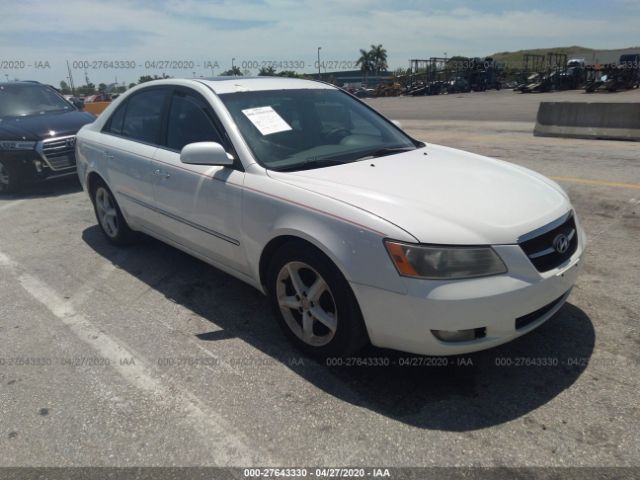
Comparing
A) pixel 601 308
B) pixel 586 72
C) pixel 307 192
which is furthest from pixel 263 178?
pixel 586 72

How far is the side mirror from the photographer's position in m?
3.13

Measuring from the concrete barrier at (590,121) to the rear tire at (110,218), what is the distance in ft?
31.1

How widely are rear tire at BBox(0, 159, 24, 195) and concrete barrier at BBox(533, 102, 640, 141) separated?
10435 mm

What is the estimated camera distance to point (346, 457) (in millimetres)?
2234

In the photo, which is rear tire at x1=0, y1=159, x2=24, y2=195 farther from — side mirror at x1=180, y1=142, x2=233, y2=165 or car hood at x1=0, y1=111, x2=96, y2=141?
side mirror at x1=180, y1=142, x2=233, y2=165

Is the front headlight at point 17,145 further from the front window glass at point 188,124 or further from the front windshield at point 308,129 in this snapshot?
the front windshield at point 308,129

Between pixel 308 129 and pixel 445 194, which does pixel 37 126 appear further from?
pixel 445 194

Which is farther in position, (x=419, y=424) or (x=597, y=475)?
(x=419, y=424)

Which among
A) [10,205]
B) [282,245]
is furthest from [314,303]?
[10,205]

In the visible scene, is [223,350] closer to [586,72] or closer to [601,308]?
[601,308]

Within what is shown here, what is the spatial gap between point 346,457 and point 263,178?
1638mm

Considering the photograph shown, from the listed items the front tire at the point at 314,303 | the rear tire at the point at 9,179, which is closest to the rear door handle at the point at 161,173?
the front tire at the point at 314,303


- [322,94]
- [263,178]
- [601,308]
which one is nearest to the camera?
[263,178]

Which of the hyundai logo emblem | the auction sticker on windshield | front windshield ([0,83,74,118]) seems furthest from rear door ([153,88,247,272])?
front windshield ([0,83,74,118])
